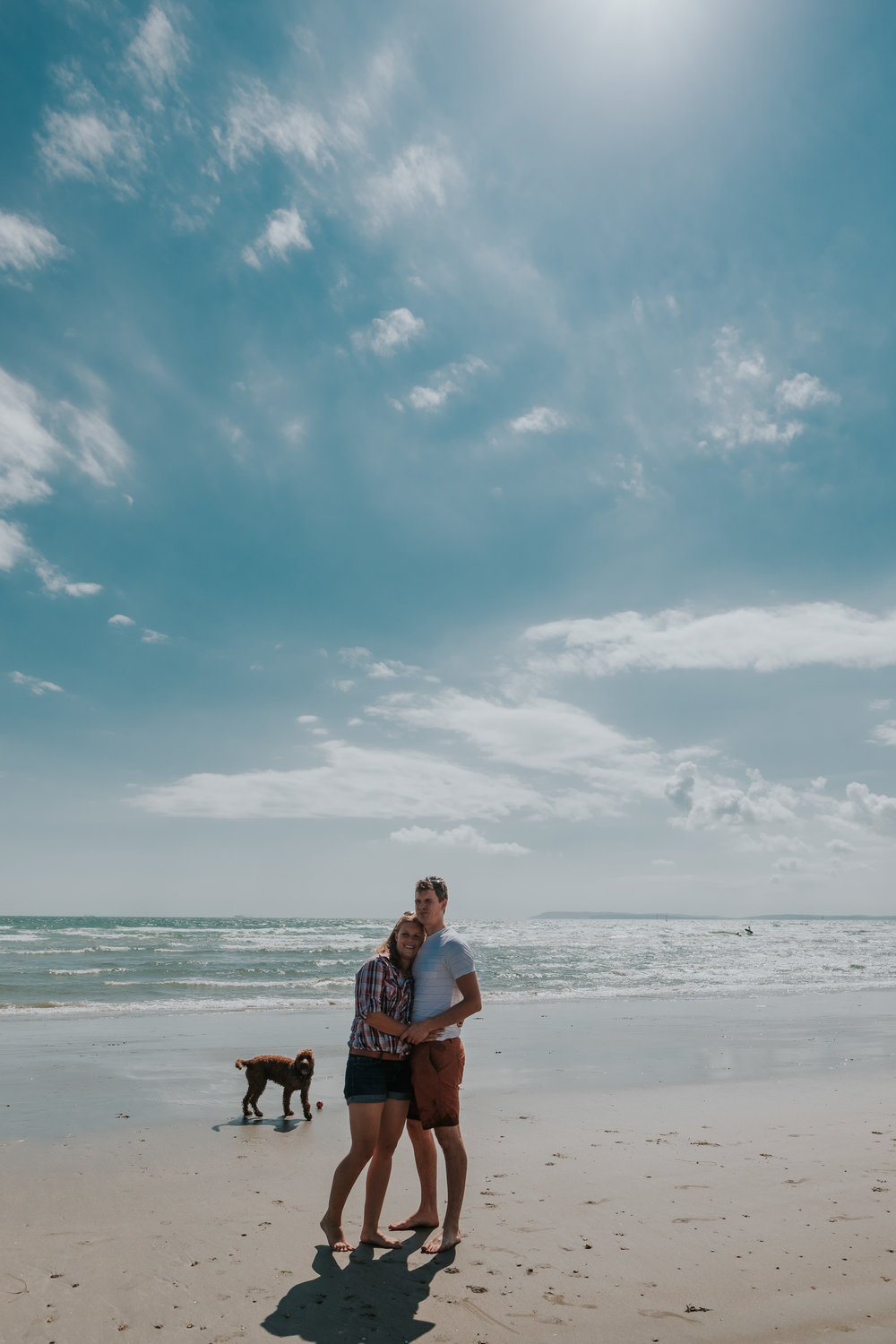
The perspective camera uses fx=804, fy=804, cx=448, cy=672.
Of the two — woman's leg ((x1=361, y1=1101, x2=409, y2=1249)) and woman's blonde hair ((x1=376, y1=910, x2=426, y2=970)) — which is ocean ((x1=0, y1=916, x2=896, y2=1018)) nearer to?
woman's leg ((x1=361, y1=1101, x2=409, y2=1249))

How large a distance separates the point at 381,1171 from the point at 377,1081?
53 cm

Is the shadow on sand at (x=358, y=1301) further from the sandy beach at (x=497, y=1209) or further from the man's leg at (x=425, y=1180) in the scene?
the man's leg at (x=425, y=1180)

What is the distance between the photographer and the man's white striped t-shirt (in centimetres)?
450

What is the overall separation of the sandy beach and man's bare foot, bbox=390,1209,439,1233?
103 millimetres

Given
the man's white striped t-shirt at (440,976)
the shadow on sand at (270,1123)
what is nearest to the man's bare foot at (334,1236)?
the man's white striped t-shirt at (440,976)

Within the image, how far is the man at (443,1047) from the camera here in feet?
14.5

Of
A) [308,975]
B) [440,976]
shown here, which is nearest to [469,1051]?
[440,976]

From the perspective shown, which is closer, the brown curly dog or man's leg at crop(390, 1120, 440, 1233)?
man's leg at crop(390, 1120, 440, 1233)

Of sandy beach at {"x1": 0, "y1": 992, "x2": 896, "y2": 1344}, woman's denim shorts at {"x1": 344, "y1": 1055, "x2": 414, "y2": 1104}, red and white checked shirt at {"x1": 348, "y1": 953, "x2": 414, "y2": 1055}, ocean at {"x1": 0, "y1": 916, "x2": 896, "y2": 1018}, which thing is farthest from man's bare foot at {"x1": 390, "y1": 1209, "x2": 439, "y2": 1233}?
ocean at {"x1": 0, "y1": 916, "x2": 896, "y2": 1018}

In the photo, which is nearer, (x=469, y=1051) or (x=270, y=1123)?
(x=270, y=1123)

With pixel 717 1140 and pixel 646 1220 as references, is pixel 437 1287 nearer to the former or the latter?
pixel 646 1220

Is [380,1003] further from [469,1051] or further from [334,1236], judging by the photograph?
[469,1051]

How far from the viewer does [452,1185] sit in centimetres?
449

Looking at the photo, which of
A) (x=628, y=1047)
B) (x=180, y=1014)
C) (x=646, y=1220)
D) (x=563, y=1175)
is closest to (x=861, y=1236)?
(x=646, y=1220)
